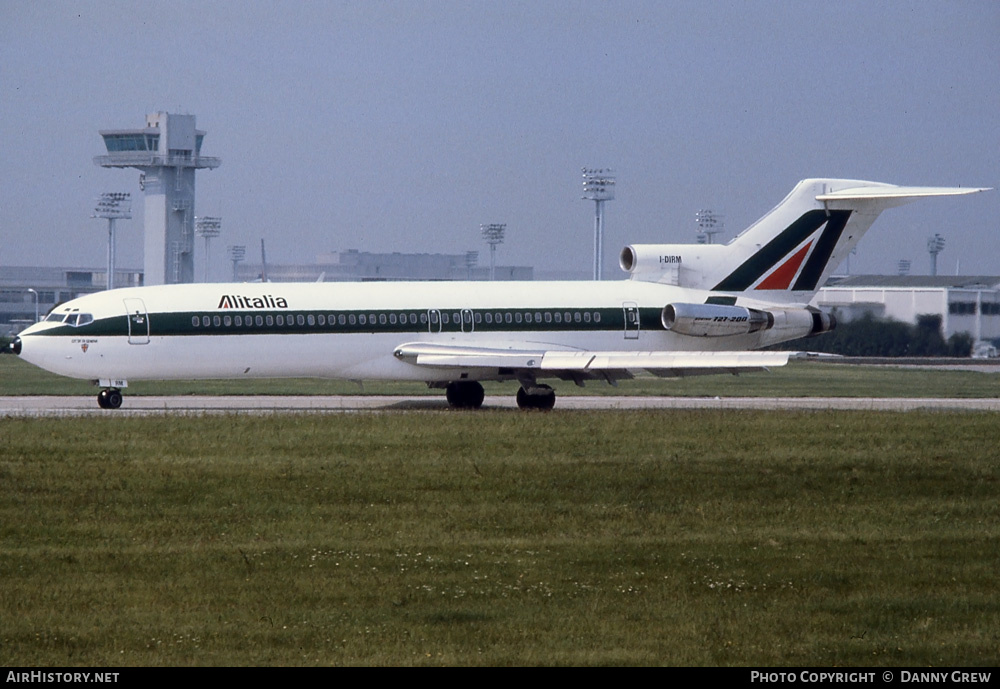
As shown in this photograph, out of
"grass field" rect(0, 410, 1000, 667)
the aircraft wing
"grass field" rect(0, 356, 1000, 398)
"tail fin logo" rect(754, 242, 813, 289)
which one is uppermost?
"tail fin logo" rect(754, 242, 813, 289)

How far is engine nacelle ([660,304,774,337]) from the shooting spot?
32625 mm

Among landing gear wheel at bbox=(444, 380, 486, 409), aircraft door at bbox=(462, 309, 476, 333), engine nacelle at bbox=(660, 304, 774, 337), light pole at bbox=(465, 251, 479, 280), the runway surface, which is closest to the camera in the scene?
the runway surface

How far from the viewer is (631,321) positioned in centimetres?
3284

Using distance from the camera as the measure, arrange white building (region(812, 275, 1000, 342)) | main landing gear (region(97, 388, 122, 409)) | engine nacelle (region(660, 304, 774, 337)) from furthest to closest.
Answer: white building (region(812, 275, 1000, 342)), engine nacelle (region(660, 304, 774, 337)), main landing gear (region(97, 388, 122, 409))

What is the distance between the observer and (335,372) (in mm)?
31484

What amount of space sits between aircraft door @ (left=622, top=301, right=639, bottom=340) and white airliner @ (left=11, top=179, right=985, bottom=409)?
0.05 metres

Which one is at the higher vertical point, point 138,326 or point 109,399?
point 138,326

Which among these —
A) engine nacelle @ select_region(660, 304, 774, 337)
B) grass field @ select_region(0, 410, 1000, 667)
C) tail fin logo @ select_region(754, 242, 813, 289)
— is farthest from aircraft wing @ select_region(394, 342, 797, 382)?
grass field @ select_region(0, 410, 1000, 667)

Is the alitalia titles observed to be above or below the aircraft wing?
above

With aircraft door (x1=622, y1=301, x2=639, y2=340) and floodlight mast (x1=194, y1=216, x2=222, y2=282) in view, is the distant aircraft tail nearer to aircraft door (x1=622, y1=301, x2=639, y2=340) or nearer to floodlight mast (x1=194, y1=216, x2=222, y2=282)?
aircraft door (x1=622, y1=301, x2=639, y2=340)

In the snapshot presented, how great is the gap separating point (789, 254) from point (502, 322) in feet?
25.9

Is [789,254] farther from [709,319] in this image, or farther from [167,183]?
[167,183]

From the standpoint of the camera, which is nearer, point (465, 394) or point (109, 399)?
point (109, 399)

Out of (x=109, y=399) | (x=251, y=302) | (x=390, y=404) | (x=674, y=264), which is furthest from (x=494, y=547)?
(x=674, y=264)
